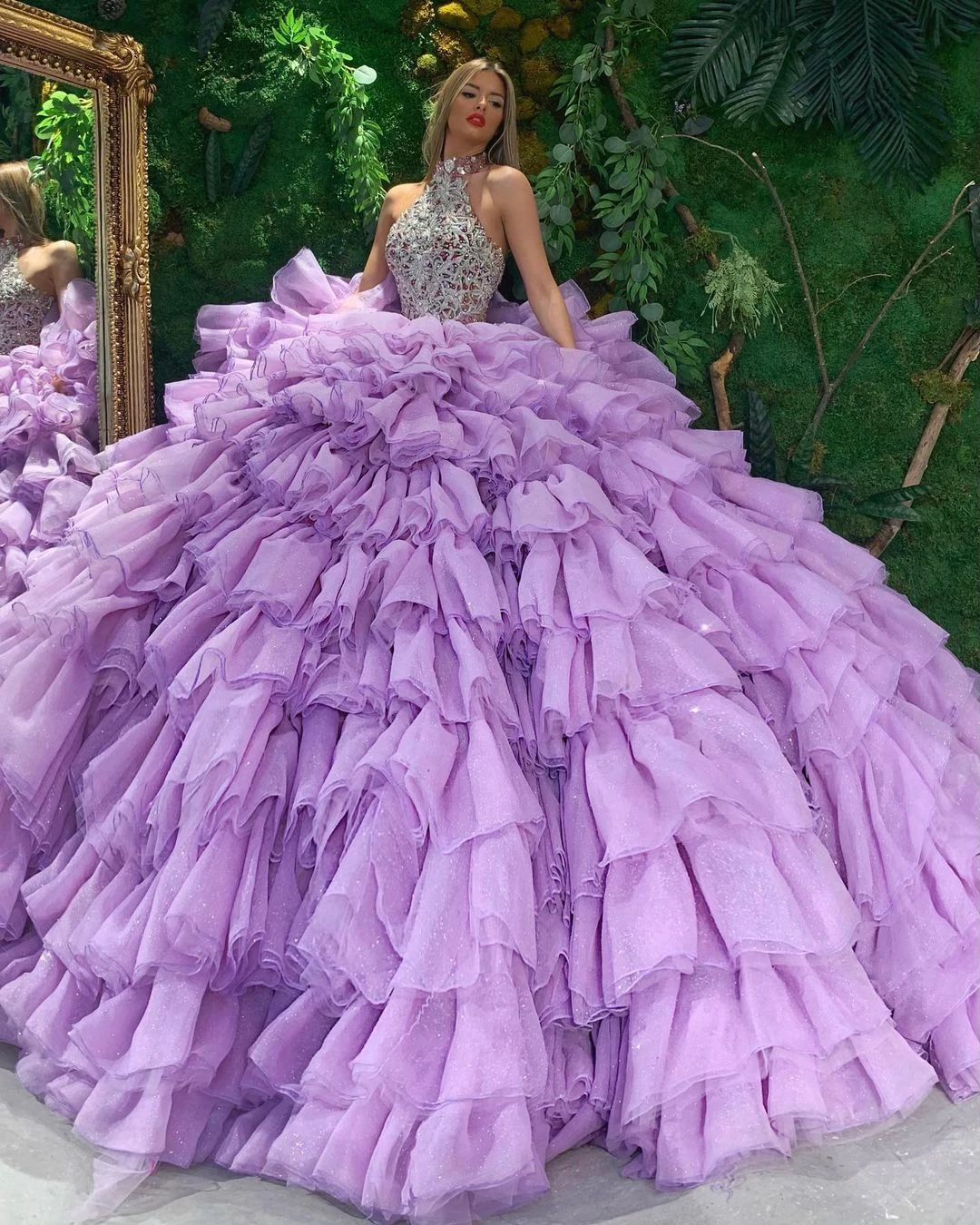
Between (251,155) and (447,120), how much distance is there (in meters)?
0.68

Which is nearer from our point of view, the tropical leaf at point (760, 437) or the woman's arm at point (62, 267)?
the woman's arm at point (62, 267)

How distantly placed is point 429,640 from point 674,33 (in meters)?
2.15

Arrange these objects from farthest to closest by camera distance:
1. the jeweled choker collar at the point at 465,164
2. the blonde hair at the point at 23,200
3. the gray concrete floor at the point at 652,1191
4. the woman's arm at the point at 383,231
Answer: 1. the woman's arm at the point at 383,231
2. the jeweled choker collar at the point at 465,164
3. the blonde hair at the point at 23,200
4. the gray concrete floor at the point at 652,1191

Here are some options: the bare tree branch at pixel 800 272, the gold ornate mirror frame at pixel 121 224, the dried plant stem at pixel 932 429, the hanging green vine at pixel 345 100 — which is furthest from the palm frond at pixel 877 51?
the gold ornate mirror frame at pixel 121 224

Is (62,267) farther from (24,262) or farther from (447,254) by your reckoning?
(447,254)

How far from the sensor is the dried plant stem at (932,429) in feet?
10.8

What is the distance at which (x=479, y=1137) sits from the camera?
1757mm

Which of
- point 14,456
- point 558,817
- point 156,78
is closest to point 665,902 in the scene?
point 558,817

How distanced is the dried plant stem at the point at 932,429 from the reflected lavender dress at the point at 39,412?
225 centimetres

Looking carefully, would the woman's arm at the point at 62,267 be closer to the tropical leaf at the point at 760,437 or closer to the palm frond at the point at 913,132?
the tropical leaf at the point at 760,437

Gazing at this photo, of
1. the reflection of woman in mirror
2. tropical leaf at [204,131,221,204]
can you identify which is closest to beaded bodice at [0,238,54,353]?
the reflection of woman in mirror

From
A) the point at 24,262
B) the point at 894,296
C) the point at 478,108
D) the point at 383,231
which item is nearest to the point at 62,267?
the point at 24,262

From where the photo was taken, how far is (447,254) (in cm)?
310

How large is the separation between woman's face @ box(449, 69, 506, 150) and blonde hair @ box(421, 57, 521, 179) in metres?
0.01
